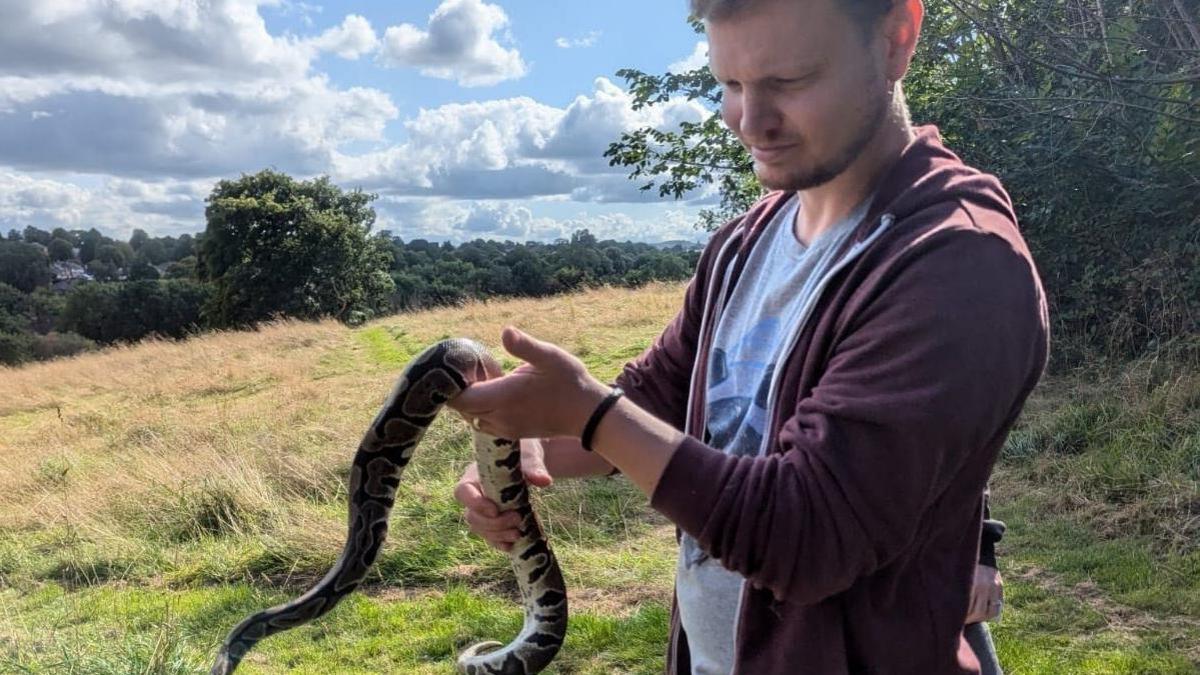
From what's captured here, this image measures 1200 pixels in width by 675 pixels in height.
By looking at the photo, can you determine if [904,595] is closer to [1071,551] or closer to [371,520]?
[371,520]

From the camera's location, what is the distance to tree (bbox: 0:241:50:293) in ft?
273

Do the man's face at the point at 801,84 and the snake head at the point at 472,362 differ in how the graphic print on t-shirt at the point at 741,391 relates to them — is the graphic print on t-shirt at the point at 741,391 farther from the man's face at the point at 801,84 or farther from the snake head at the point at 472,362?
the snake head at the point at 472,362

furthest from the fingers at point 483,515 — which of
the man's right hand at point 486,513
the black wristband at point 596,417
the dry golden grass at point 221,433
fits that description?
the dry golden grass at point 221,433

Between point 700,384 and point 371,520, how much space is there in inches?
76.9

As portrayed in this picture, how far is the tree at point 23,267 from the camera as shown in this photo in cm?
8319

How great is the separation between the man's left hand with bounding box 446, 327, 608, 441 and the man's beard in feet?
1.81

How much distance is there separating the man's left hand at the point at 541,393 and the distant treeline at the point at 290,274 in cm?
3654

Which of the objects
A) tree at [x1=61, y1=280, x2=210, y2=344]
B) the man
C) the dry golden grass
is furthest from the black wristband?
tree at [x1=61, y1=280, x2=210, y2=344]

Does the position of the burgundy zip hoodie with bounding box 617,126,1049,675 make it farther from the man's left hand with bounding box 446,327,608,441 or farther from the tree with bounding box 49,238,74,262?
the tree with bounding box 49,238,74,262

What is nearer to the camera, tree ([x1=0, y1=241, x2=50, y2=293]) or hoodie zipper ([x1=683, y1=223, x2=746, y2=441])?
hoodie zipper ([x1=683, y1=223, x2=746, y2=441])

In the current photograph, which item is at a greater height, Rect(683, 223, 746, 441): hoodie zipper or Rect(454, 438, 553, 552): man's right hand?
Rect(683, 223, 746, 441): hoodie zipper

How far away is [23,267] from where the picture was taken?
85188 millimetres

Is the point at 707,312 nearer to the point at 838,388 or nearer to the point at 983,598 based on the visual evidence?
the point at 838,388

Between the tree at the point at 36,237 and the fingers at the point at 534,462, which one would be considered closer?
the fingers at the point at 534,462
